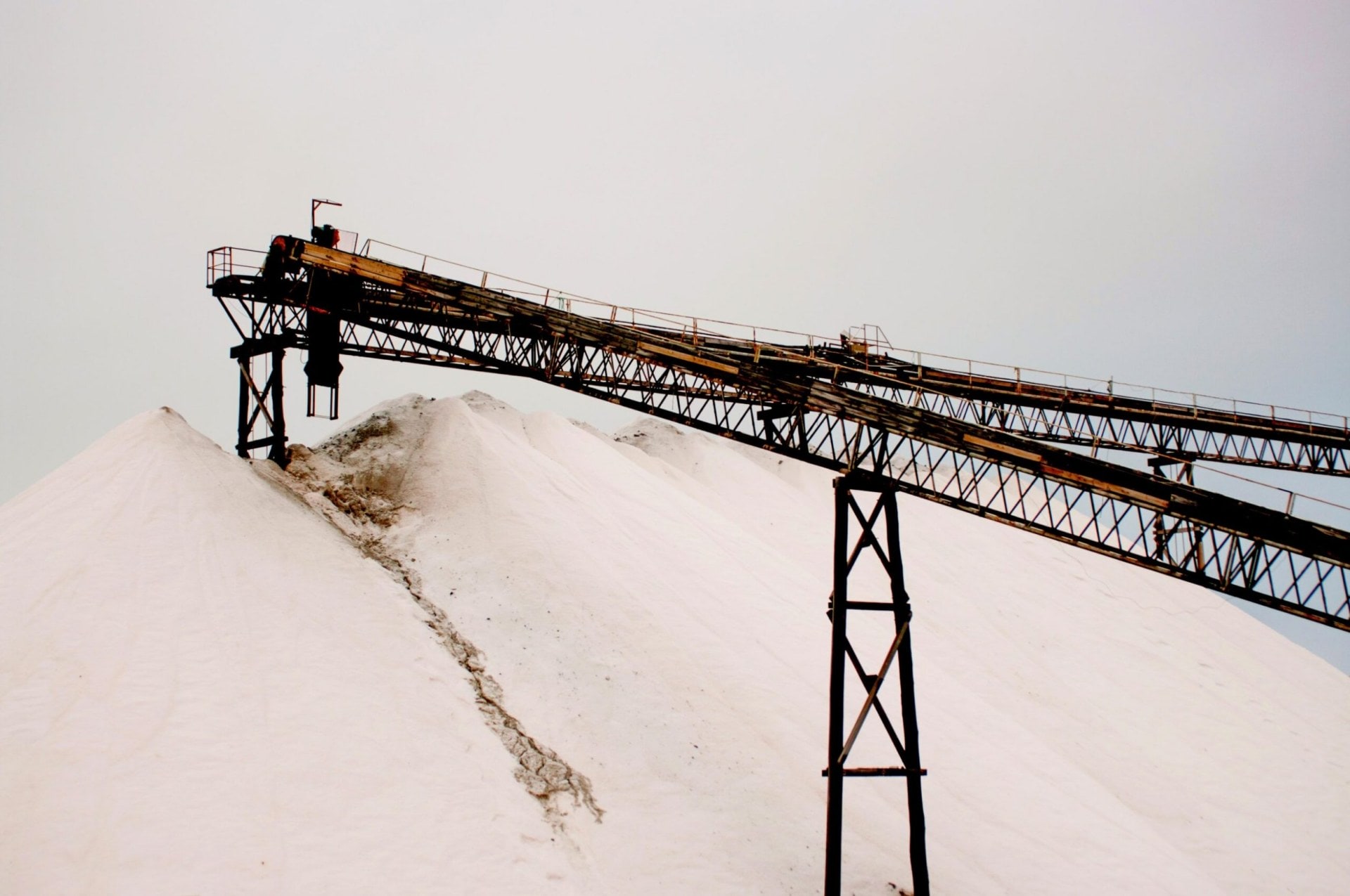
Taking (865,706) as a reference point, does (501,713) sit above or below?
below

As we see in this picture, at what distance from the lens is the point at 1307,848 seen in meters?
23.1

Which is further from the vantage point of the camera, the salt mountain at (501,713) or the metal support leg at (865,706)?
the metal support leg at (865,706)

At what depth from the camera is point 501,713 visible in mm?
16625

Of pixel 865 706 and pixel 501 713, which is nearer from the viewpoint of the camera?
pixel 865 706

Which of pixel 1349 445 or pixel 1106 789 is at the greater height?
pixel 1349 445

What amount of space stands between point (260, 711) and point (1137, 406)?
1243 inches

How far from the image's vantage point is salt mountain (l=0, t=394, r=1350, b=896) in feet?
41.8

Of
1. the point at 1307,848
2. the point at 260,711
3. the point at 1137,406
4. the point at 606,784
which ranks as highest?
the point at 1137,406

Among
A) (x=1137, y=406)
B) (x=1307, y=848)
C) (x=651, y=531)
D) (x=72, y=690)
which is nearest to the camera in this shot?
(x=72, y=690)

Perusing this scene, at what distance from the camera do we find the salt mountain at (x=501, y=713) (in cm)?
1273

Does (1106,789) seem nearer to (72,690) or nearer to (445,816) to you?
(445,816)

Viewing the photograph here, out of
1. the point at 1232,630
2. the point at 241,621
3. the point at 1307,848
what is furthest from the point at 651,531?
the point at 1232,630

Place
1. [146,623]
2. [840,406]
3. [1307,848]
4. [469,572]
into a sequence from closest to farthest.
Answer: [146,623], [840,406], [469,572], [1307,848]

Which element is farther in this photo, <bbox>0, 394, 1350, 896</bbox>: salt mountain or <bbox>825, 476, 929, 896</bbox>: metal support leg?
<bbox>825, 476, 929, 896</bbox>: metal support leg
